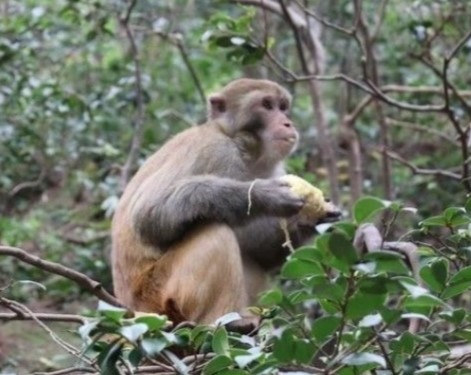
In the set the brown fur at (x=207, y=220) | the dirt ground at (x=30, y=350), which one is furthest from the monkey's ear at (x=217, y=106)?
the dirt ground at (x=30, y=350)

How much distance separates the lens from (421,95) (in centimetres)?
1022

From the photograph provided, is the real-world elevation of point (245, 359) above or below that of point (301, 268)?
below

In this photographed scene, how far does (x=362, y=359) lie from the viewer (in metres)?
2.74

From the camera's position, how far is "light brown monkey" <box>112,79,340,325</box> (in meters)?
5.74

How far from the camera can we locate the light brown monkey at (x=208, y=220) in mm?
5742

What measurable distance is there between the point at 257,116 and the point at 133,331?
3932 mm

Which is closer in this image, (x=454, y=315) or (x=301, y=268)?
Answer: (x=301, y=268)

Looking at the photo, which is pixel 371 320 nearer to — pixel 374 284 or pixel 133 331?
pixel 374 284

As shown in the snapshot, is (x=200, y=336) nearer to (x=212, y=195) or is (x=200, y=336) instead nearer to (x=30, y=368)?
(x=212, y=195)

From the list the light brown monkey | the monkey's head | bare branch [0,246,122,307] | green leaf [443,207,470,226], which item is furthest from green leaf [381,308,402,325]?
the monkey's head

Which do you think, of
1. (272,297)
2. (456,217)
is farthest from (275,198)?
(272,297)

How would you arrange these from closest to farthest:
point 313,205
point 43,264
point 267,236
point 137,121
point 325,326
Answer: point 325,326
point 43,264
point 313,205
point 267,236
point 137,121

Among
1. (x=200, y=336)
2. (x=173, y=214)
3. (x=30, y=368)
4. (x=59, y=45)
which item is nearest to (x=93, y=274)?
(x=30, y=368)

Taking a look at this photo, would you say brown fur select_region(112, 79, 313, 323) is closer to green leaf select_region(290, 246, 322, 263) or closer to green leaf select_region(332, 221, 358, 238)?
green leaf select_region(290, 246, 322, 263)
